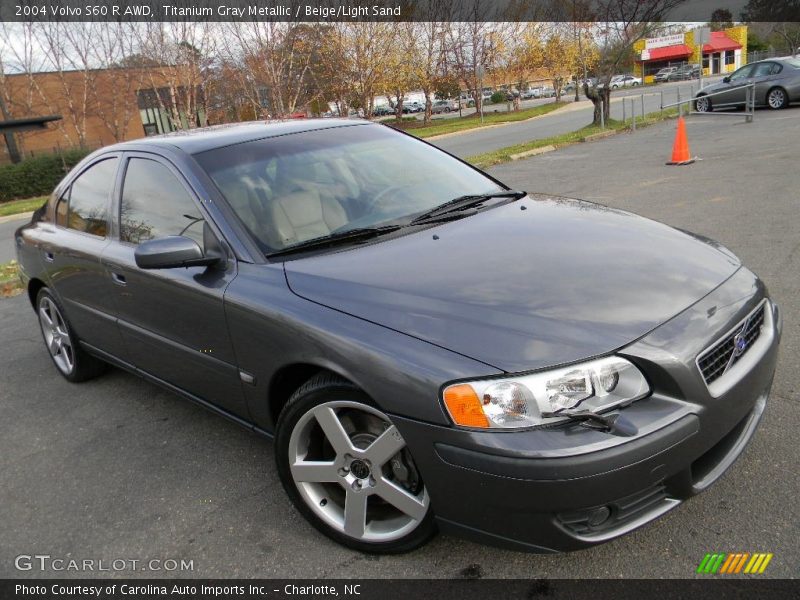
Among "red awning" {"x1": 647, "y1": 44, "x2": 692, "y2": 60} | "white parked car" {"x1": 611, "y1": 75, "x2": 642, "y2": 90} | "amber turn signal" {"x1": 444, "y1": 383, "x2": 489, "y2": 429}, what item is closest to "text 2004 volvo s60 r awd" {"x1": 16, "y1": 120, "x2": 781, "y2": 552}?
"amber turn signal" {"x1": 444, "y1": 383, "x2": 489, "y2": 429}

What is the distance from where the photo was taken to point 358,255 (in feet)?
8.92

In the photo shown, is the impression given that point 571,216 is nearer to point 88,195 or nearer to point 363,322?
point 363,322

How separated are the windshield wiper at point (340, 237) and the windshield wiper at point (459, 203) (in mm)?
167

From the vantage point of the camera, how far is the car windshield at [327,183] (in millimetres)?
2965

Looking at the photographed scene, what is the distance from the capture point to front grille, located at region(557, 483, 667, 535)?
2.00 m

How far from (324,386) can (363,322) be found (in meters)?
0.30

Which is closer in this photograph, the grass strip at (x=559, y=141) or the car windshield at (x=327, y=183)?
the car windshield at (x=327, y=183)

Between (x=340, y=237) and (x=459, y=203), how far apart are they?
2.45 feet

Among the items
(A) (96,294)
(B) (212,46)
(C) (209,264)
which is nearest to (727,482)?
(C) (209,264)

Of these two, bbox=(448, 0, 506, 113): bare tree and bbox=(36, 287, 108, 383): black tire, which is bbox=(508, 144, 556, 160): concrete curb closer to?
bbox=(36, 287, 108, 383): black tire

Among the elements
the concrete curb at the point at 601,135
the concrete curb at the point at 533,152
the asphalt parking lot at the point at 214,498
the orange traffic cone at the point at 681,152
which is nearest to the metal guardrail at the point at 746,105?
the concrete curb at the point at 601,135

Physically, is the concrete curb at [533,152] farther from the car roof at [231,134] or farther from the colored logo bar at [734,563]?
the colored logo bar at [734,563]

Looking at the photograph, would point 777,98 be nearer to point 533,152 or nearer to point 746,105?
point 746,105

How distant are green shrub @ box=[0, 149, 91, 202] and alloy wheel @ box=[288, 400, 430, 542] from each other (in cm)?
2302
